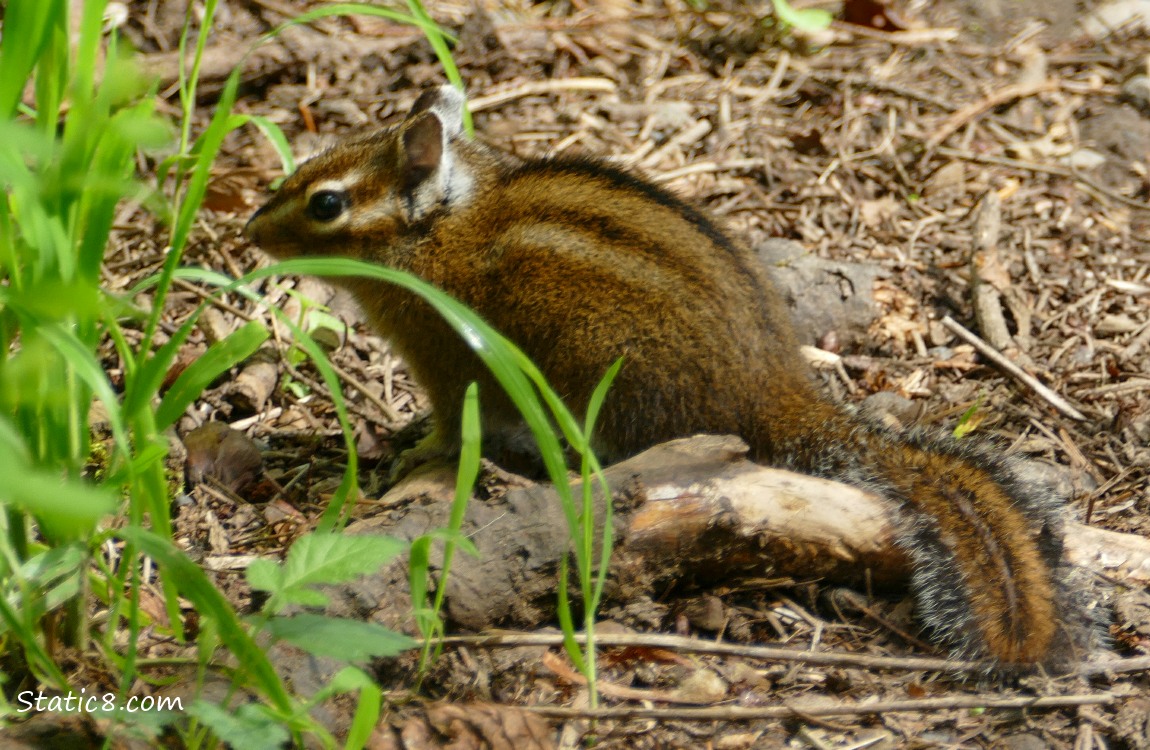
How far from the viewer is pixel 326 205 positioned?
4.00 meters

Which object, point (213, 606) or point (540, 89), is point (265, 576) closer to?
point (213, 606)

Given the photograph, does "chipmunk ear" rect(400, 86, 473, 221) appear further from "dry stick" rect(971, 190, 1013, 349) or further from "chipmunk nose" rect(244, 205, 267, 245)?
"dry stick" rect(971, 190, 1013, 349)

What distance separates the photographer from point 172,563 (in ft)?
6.79

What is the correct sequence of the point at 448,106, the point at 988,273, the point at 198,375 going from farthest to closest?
the point at 988,273
the point at 448,106
the point at 198,375

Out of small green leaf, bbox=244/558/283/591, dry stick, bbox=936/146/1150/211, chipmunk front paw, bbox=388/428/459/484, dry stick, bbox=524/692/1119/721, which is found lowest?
dry stick, bbox=524/692/1119/721

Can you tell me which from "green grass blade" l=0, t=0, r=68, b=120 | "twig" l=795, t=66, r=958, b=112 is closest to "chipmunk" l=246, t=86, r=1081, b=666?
"green grass blade" l=0, t=0, r=68, b=120

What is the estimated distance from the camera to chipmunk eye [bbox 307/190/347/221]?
399 centimetres

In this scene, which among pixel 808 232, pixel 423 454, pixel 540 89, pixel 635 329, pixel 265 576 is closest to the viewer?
pixel 265 576

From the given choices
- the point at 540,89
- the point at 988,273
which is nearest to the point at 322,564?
the point at 988,273

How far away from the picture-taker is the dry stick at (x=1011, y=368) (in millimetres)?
4141

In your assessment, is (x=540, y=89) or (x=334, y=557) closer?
(x=334, y=557)

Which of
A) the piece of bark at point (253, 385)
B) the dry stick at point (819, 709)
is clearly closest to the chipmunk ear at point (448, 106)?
the piece of bark at point (253, 385)

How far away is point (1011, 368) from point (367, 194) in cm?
250

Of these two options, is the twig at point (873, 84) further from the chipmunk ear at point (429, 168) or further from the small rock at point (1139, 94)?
the chipmunk ear at point (429, 168)
